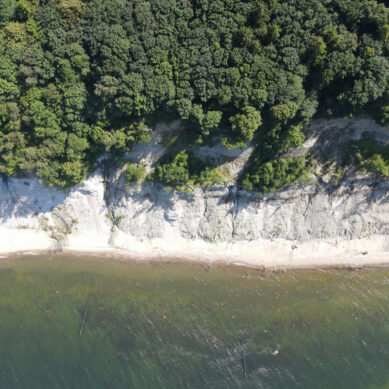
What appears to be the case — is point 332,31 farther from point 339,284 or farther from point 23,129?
point 23,129

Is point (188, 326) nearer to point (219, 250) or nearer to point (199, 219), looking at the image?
point (219, 250)

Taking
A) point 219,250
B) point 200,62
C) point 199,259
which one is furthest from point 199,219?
point 200,62

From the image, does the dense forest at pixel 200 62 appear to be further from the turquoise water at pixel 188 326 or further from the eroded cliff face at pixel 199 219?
the turquoise water at pixel 188 326

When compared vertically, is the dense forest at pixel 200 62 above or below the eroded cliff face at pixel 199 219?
above

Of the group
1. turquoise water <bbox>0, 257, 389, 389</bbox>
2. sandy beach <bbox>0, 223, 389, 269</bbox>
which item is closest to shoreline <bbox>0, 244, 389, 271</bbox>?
sandy beach <bbox>0, 223, 389, 269</bbox>

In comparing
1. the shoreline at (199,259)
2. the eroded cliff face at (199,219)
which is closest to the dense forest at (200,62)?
the eroded cliff face at (199,219)
